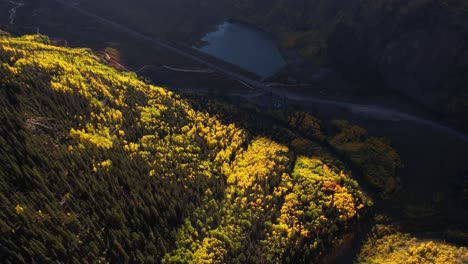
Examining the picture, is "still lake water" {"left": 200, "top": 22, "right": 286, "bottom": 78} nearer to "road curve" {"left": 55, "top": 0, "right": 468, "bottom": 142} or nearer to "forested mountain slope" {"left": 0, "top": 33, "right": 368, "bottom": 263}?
"road curve" {"left": 55, "top": 0, "right": 468, "bottom": 142}

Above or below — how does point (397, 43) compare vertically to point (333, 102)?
above

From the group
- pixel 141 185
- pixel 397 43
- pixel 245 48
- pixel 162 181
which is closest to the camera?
pixel 141 185

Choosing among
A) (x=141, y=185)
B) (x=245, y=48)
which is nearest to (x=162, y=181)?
A: (x=141, y=185)

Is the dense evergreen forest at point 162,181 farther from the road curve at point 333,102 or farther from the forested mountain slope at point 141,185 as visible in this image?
the road curve at point 333,102

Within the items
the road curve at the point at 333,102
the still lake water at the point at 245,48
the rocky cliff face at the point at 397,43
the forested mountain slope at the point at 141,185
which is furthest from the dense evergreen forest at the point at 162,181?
the still lake water at the point at 245,48

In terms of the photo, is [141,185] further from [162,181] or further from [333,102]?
[333,102]
